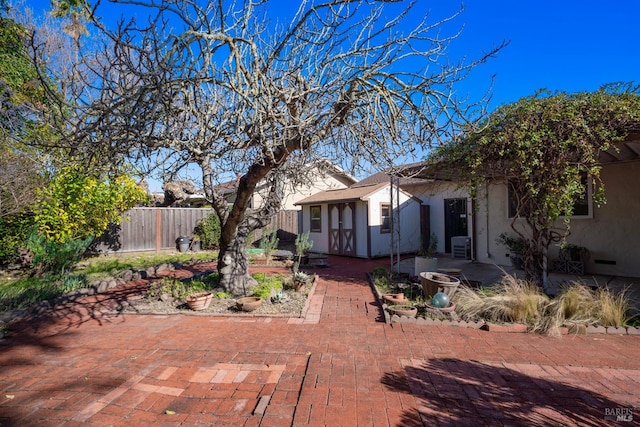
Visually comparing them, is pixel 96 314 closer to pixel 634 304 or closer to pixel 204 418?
pixel 204 418

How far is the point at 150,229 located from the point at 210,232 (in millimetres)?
2447

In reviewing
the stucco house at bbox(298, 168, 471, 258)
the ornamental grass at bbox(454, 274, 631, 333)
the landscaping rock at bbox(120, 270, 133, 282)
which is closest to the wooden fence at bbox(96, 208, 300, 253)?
the stucco house at bbox(298, 168, 471, 258)

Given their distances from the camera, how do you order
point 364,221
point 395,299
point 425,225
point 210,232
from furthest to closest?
1. point 210,232
2. point 425,225
3. point 364,221
4. point 395,299

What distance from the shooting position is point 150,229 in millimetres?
14039

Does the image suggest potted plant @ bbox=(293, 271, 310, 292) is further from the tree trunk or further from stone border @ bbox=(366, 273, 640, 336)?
stone border @ bbox=(366, 273, 640, 336)

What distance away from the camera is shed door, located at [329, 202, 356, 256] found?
12.9 metres

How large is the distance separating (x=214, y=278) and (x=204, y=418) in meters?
5.09

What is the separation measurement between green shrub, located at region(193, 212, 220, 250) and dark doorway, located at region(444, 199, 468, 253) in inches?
390

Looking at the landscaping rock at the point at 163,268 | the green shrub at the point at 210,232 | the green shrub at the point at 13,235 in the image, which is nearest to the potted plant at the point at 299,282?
the landscaping rock at the point at 163,268

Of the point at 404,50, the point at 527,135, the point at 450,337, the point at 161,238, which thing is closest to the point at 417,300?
the point at 450,337

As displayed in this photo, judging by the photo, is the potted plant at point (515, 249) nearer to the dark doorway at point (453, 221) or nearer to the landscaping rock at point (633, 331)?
the landscaping rock at point (633, 331)

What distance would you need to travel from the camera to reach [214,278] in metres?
7.61

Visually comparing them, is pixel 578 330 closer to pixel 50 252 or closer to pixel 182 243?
pixel 50 252

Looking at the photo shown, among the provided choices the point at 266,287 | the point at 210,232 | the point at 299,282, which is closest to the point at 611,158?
the point at 299,282
